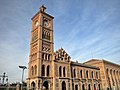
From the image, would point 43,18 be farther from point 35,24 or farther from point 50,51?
point 50,51

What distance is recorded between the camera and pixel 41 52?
3306 centimetres

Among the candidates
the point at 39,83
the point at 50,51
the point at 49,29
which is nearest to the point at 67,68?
the point at 50,51

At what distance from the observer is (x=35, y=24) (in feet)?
130

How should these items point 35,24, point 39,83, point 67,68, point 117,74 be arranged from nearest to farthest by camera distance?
point 39,83 → point 67,68 → point 35,24 → point 117,74

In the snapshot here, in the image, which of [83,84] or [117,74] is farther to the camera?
[117,74]

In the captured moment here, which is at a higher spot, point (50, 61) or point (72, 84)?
point (50, 61)

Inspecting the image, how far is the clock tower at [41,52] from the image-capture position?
31.0 meters

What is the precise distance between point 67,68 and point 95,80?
54.0ft

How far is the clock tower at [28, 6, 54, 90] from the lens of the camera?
31038 mm

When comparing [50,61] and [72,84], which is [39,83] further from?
[72,84]

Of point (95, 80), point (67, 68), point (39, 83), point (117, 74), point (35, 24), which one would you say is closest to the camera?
point (39, 83)

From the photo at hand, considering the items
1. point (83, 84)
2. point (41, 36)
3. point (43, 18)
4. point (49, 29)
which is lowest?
point (83, 84)

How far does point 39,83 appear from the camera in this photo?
29.8m

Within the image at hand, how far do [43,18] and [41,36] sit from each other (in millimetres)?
6797
